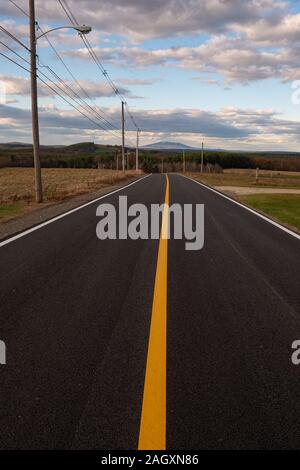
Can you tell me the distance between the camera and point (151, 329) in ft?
15.2

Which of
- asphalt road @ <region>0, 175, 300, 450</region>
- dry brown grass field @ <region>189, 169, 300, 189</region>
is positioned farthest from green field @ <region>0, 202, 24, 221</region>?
dry brown grass field @ <region>189, 169, 300, 189</region>

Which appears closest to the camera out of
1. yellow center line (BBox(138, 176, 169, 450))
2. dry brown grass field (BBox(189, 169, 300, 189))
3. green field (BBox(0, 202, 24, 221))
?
yellow center line (BBox(138, 176, 169, 450))

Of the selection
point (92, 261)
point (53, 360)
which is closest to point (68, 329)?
point (53, 360)

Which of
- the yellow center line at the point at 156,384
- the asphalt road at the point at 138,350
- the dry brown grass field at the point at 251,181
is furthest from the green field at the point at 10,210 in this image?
the dry brown grass field at the point at 251,181

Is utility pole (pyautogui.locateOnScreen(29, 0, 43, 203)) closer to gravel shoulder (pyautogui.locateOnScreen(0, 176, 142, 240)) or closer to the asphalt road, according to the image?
gravel shoulder (pyautogui.locateOnScreen(0, 176, 142, 240))

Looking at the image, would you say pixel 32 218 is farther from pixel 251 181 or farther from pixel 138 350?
pixel 251 181

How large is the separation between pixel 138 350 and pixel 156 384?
0.64 metres

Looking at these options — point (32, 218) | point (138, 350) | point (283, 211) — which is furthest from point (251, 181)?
point (138, 350)

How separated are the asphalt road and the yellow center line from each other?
0.05 metres

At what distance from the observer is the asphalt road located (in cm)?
296

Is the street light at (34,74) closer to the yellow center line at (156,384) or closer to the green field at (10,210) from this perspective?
the green field at (10,210)

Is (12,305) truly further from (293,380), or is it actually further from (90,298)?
(293,380)
